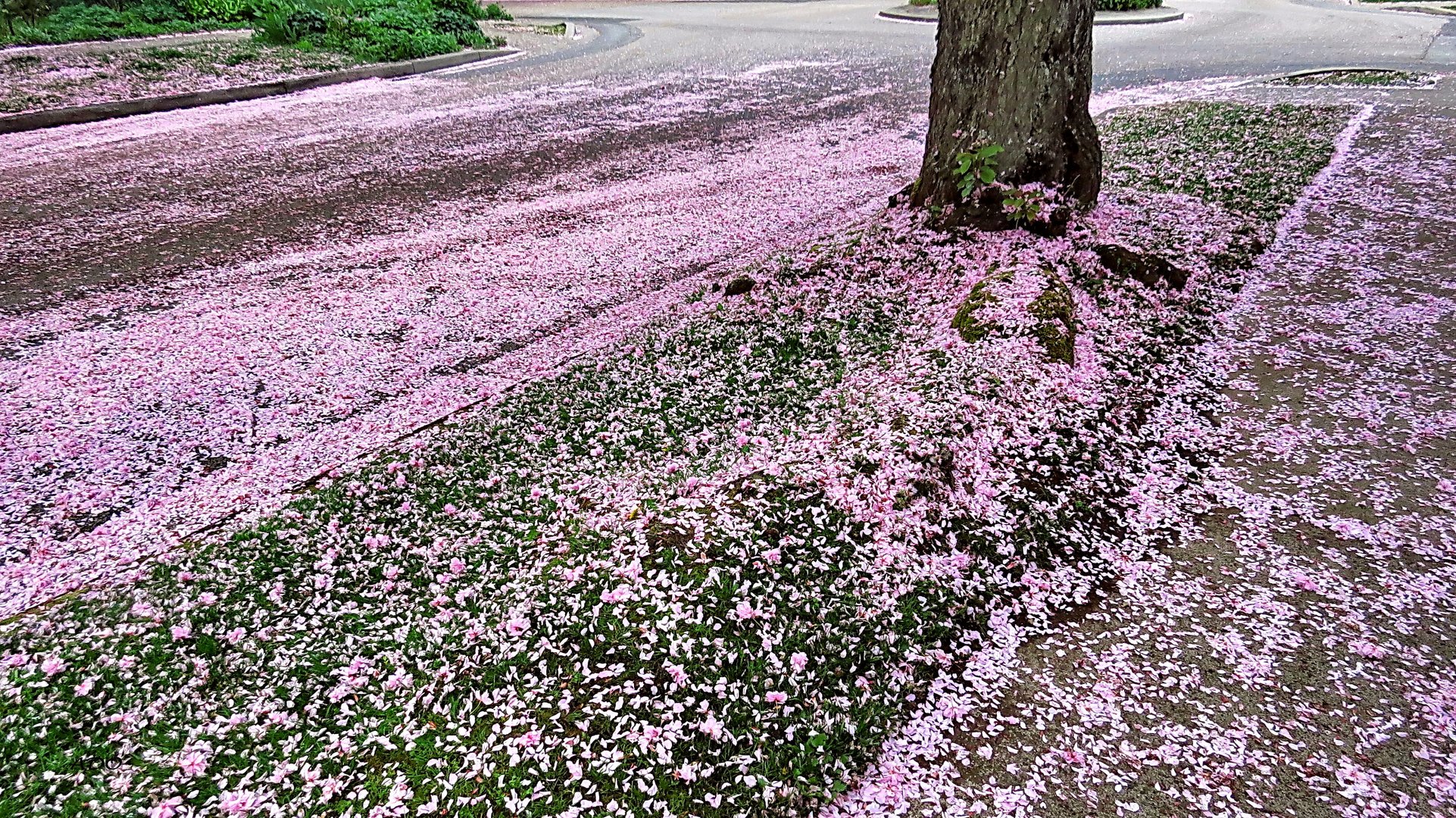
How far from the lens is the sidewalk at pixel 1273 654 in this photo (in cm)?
193

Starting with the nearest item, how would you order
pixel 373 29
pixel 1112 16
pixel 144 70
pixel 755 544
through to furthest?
1. pixel 755 544
2. pixel 144 70
3. pixel 373 29
4. pixel 1112 16

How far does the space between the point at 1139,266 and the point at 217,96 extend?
1122cm

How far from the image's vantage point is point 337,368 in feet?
12.9

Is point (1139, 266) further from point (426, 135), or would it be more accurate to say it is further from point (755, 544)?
point (426, 135)

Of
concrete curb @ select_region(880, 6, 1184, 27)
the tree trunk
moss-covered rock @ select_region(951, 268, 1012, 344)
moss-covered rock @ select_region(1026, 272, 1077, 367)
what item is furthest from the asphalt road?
moss-covered rock @ select_region(1026, 272, 1077, 367)

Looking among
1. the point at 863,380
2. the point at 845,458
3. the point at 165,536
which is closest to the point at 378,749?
the point at 165,536

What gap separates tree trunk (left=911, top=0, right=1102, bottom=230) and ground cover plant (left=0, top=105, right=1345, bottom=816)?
33.0 inches

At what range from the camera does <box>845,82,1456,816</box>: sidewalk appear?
6.33ft

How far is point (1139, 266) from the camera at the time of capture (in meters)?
4.55

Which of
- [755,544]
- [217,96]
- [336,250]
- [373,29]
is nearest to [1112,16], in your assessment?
[373,29]

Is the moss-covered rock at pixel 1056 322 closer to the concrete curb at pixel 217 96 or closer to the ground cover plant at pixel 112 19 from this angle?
the concrete curb at pixel 217 96

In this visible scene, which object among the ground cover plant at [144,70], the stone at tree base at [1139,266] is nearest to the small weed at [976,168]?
the stone at tree base at [1139,266]

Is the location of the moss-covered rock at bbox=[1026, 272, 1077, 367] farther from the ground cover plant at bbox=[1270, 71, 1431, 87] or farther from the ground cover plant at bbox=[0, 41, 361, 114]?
the ground cover plant at bbox=[0, 41, 361, 114]

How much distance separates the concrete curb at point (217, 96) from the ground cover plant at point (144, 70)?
0.67 feet
